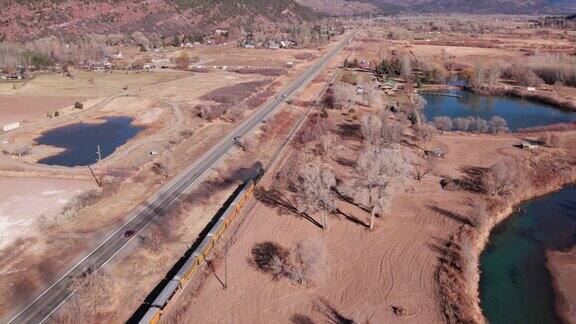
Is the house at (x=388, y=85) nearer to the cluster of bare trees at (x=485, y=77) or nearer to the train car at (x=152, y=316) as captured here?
the cluster of bare trees at (x=485, y=77)

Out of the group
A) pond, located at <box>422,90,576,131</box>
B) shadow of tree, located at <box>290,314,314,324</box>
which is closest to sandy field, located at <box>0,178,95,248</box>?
shadow of tree, located at <box>290,314,314,324</box>

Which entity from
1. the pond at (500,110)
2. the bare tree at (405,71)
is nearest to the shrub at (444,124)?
the pond at (500,110)

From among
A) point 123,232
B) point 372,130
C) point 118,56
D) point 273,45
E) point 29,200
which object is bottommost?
point 118,56

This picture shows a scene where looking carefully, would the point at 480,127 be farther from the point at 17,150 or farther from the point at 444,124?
the point at 17,150

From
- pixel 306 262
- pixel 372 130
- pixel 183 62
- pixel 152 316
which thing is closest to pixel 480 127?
pixel 372 130

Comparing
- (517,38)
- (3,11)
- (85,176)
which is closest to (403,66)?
(85,176)

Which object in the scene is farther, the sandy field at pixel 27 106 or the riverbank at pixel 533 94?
the riverbank at pixel 533 94
